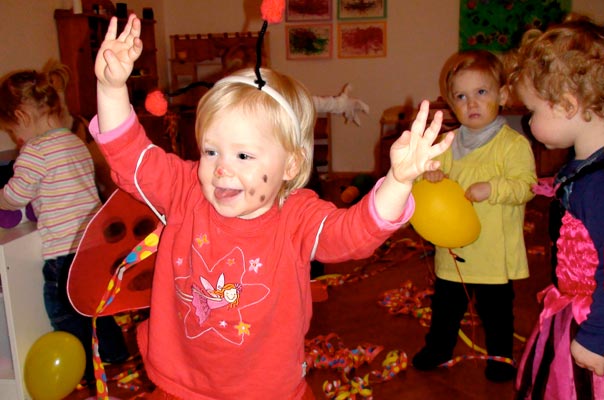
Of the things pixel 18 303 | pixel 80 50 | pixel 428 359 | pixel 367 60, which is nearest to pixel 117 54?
pixel 18 303

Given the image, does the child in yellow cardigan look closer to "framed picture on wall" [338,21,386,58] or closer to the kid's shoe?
the kid's shoe

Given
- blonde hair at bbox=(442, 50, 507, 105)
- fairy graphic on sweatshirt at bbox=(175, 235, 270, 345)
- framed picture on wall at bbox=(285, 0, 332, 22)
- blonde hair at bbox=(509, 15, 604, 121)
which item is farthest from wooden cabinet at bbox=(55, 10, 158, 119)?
blonde hair at bbox=(509, 15, 604, 121)

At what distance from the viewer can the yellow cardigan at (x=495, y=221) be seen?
1.79 m

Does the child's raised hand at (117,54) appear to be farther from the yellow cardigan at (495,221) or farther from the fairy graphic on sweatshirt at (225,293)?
the yellow cardigan at (495,221)

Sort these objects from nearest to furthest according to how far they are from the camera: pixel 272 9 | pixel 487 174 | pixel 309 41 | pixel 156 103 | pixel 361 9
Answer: pixel 272 9, pixel 156 103, pixel 487 174, pixel 361 9, pixel 309 41

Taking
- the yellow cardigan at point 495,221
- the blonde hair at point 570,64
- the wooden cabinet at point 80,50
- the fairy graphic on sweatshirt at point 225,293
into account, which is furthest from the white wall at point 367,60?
the fairy graphic on sweatshirt at point 225,293

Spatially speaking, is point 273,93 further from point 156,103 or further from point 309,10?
point 309,10

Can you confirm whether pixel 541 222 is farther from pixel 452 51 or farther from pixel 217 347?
pixel 217 347

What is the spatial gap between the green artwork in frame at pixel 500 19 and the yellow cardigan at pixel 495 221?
3.76 m

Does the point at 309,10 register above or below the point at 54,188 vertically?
above

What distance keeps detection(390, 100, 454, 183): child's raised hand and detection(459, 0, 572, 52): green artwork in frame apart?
188 inches

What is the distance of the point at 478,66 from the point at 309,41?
3.91 m

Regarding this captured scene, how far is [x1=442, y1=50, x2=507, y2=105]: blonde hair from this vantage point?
1.82 metres

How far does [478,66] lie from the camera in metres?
1.82
